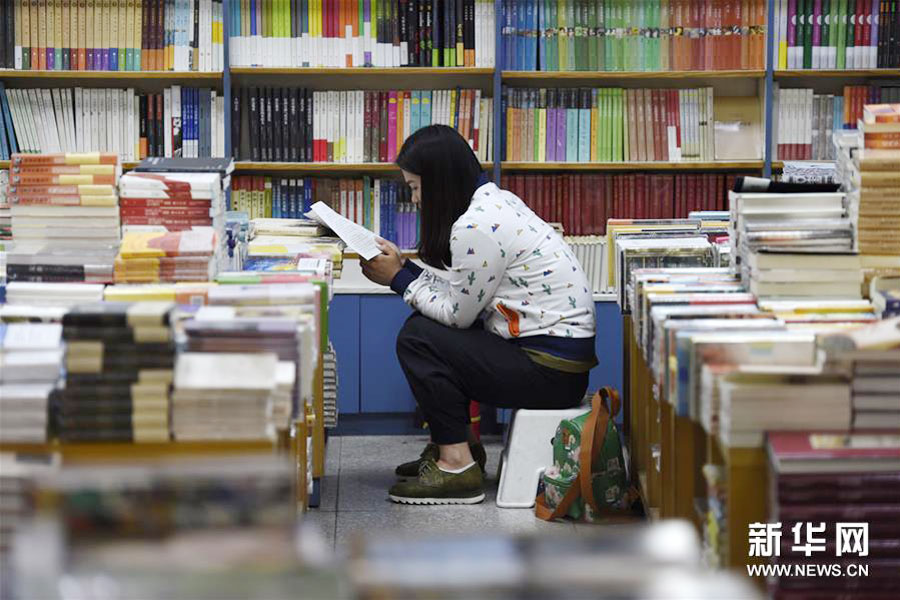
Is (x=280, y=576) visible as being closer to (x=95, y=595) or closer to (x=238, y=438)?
(x=95, y=595)

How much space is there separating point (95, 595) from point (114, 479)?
0.17 m

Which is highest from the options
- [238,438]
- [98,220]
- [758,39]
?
[758,39]

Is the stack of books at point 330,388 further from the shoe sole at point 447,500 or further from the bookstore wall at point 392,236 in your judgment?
the shoe sole at point 447,500

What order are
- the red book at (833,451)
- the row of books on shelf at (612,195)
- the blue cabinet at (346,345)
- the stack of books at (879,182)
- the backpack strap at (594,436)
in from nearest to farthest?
1. the red book at (833,451)
2. the stack of books at (879,182)
3. the backpack strap at (594,436)
4. the blue cabinet at (346,345)
5. the row of books on shelf at (612,195)

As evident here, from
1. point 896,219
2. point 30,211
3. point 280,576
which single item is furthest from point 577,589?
point 30,211

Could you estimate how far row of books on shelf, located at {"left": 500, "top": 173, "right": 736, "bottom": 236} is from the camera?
5.49m

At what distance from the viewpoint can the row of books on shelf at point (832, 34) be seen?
5348mm

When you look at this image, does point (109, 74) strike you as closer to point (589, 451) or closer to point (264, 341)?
point (589, 451)

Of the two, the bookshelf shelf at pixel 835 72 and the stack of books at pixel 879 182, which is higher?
the bookshelf shelf at pixel 835 72

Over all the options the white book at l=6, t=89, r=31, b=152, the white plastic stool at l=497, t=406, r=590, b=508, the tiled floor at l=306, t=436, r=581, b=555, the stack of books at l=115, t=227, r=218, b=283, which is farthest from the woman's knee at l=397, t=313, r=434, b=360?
the white book at l=6, t=89, r=31, b=152

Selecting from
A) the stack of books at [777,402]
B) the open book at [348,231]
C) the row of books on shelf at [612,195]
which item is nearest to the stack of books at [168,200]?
the open book at [348,231]

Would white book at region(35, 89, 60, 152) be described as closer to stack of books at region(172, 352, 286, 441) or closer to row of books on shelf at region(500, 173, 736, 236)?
row of books on shelf at region(500, 173, 736, 236)

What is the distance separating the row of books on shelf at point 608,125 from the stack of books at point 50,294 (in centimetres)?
256

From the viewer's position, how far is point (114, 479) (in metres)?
1.62
